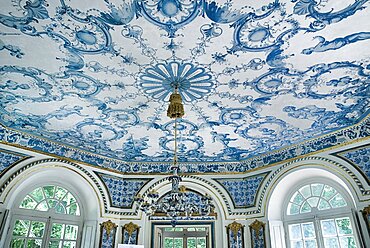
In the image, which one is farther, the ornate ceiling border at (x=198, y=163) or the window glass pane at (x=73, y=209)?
the window glass pane at (x=73, y=209)

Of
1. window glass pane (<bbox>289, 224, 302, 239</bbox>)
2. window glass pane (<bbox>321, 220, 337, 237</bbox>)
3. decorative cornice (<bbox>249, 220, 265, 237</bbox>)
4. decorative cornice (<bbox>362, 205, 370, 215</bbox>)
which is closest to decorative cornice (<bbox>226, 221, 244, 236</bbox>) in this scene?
decorative cornice (<bbox>249, 220, 265, 237</bbox>)

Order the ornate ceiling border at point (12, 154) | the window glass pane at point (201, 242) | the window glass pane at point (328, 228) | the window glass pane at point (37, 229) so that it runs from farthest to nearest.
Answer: the window glass pane at point (201, 242) → the window glass pane at point (37, 229) → the window glass pane at point (328, 228) → the ornate ceiling border at point (12, 154)

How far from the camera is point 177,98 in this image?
354 cm

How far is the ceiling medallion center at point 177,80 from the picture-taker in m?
3.25

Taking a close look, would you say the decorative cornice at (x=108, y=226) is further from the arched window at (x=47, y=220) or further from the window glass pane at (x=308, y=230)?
the window glass pane at (x=308, y=230)

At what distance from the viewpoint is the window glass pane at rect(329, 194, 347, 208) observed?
15.9 ft

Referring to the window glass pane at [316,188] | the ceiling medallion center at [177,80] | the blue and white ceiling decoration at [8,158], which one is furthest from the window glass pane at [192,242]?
the blue and white ceiling decoration at [8,158]

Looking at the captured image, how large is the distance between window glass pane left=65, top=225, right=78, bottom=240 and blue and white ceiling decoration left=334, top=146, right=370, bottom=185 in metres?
4.74

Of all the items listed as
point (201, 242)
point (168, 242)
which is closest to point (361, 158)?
point (201, 242)

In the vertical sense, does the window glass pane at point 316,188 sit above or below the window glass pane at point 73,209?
above

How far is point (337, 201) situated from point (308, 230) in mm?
714

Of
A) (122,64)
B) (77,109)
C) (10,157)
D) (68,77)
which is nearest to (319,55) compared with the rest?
(122,64)

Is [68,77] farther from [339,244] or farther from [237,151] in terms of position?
[339,244]

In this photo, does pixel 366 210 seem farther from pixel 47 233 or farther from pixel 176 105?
pixel 47 233
